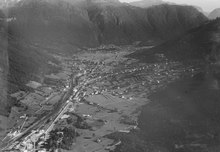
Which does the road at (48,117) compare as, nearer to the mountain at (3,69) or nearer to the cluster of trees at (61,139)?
the cluster of trees at (61,139)

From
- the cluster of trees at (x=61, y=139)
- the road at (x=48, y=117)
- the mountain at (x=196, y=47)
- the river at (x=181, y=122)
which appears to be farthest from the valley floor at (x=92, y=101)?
the mountain at (x=196, y=47)

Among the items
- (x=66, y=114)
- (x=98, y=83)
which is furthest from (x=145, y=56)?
(x=66, y=114)

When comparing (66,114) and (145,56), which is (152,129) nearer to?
(66,114)

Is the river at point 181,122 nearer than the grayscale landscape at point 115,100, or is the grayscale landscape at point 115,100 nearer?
the river at point 181,122

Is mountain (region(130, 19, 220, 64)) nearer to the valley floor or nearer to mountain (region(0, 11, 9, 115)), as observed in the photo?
the valley floor

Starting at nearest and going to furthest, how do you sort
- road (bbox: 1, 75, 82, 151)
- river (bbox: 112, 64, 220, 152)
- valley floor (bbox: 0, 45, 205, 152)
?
1. river (bbox: 112, 64, 220, 152)
2. valley floor (bbox: 0, 45, 205, 152)
3. road (bbox: 1, 75, 82, 151)

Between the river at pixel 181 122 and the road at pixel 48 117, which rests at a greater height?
the river at pixel 181 122

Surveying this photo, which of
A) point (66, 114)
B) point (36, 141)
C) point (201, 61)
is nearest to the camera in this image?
point (36, 141)

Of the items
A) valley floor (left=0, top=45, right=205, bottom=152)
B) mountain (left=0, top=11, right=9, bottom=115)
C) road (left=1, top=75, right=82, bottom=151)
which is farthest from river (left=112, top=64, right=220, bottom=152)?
mountain (left=0, top=11, right=9, bottom=115)

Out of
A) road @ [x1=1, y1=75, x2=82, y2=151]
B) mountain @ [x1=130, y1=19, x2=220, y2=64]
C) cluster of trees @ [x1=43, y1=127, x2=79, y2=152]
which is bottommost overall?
road @ [x1=1, y1=75, x2=82, y2=151]
